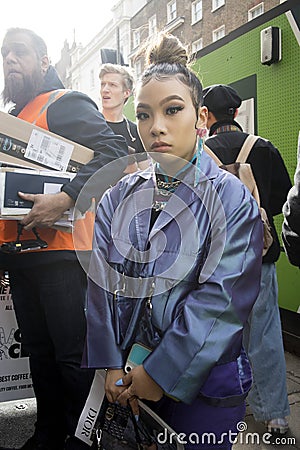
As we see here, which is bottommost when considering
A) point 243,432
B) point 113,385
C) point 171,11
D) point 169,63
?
point 243,432

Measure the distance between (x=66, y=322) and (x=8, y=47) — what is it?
51.7 inches

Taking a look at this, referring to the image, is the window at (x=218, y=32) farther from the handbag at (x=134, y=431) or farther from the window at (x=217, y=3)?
the handbag at (x=134, y=431)

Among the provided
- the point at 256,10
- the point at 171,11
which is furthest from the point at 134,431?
the point at 171,11

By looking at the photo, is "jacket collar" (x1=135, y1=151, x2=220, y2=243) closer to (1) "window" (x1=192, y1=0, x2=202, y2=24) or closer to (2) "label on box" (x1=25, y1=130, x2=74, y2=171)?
(2) "label on box" (x1=25, y1=130, x2=74, y2=171)

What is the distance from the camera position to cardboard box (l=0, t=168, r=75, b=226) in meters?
1.87

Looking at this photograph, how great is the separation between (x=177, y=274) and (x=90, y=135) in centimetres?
107

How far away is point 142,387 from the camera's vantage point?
125cm

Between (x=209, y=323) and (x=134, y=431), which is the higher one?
(x=209, y=323)

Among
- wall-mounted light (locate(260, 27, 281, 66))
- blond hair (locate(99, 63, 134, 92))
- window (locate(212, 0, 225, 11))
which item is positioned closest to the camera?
blond hair (locate(99, 63, 134, 92))

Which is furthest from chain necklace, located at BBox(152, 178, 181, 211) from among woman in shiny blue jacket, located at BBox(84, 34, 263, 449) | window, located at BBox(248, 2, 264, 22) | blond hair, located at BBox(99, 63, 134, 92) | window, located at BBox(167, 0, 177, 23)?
window, located at BBox(167, 0, 177, 23)

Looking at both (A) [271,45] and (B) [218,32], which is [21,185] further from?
(B) [218,32]

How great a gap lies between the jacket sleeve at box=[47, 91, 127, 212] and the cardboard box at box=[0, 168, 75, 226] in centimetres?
15

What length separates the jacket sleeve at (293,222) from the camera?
1557 millimetres

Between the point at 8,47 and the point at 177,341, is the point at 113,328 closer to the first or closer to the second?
the point at 177,341
